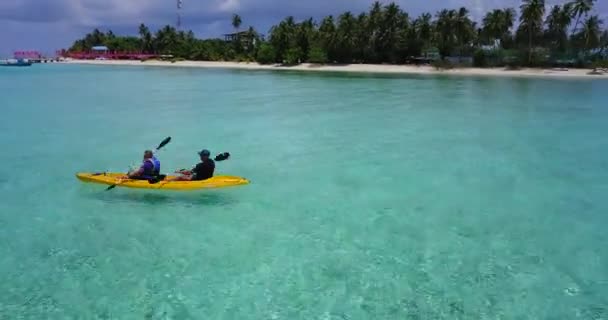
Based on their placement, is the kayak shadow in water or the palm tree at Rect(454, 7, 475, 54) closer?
the kayak shadow in water

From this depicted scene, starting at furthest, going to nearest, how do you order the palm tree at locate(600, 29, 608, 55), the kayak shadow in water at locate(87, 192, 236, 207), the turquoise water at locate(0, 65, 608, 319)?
the palm tree at locate(600, 29, 608, 55)
the kayak shadow in water at locate(87, 192, 236, 207)
the turquoise water at locate(0, 65, 608, 319)

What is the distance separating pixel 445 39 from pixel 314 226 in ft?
256

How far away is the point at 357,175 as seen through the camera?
16.7m

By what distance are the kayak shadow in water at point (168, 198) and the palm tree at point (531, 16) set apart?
245 feet

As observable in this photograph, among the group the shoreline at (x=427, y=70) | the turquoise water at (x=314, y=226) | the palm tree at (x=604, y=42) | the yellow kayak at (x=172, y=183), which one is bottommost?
the turquoise water at (x=314, y=226)

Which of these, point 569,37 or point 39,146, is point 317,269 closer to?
point 39,146

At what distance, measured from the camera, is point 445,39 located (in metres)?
83.2

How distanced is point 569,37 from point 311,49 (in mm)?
42981

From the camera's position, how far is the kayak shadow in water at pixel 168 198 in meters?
13.5

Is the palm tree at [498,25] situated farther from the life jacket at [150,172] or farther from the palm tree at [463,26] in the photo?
the life jacket at [150,172]

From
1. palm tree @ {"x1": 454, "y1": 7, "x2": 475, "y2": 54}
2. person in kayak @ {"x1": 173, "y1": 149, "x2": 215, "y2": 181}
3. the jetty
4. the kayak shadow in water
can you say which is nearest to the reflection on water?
the kayak shadow in water

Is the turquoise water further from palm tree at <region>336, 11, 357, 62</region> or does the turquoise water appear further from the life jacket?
palm tree at <region>336, 11, 357, 62</region>

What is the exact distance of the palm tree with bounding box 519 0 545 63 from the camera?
247 ft

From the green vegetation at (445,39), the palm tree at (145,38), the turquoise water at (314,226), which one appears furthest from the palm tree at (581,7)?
the palm tree at (145,38)
